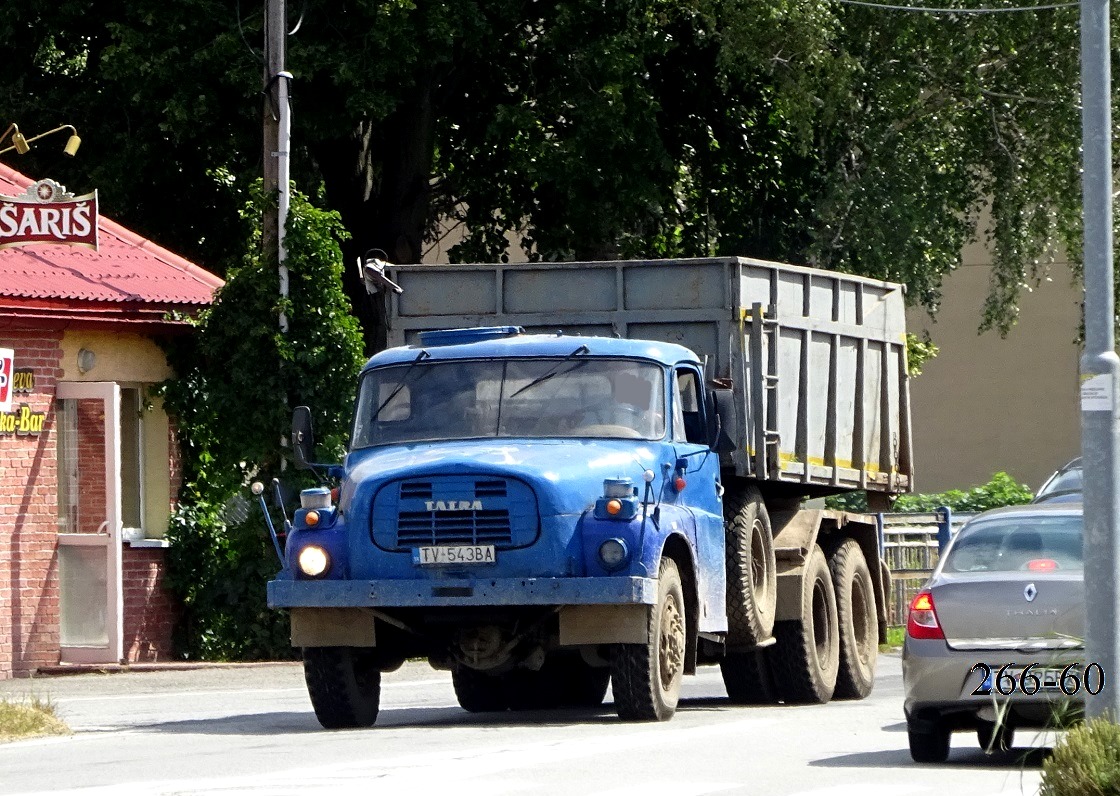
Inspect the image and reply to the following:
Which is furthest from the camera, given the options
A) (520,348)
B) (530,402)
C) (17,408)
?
(17,408)

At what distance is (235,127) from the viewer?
88.6 ft

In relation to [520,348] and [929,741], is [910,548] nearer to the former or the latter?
[520,348]

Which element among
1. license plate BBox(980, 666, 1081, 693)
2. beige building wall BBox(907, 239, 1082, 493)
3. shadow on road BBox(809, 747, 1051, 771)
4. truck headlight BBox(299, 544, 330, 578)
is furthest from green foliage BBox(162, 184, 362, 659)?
beige building wall BBox(907, 239, 1082, 493)

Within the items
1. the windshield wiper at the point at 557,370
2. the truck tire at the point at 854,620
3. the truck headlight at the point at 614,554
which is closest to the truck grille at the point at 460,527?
the truck headlight at the point at 614,554

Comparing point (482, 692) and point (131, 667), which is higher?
point (482, 692)

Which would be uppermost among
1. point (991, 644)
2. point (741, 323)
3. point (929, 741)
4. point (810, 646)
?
point (741, 323)

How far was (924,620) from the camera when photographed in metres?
11.6

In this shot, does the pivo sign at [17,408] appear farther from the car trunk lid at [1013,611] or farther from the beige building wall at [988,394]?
the beige building wall at [988,394]

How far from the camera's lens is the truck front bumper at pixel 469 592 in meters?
12.7

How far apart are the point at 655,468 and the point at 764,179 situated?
714 inches

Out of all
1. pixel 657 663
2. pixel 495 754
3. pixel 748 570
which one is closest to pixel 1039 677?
pixel 657 663

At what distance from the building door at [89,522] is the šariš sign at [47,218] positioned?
1.59 meters

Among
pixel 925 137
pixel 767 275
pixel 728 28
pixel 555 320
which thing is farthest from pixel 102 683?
pixel 925 137

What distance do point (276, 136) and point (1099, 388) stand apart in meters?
13.9
